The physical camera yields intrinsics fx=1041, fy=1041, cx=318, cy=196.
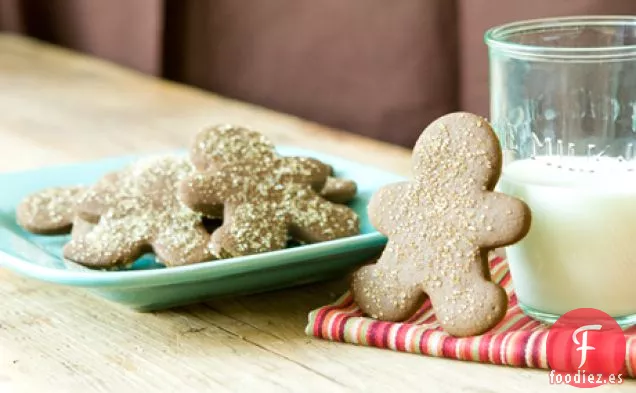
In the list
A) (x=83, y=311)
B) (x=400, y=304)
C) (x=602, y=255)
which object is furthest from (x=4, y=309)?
(x=602, y=255)

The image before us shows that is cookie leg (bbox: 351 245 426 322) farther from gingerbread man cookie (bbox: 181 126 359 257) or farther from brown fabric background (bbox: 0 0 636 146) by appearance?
brown fabric background (bbox: 0 0 636 146)

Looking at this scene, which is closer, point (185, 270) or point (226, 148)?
point (185, 270)

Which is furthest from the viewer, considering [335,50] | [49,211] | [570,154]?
[335,50]

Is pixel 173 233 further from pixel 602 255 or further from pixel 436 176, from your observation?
pixel 602 255

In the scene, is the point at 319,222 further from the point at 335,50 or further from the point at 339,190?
the point at 335,50

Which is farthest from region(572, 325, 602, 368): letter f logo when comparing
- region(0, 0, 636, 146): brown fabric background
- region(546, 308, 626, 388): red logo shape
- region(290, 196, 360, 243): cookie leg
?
region(0, 0, 636, 146): brown fabric background

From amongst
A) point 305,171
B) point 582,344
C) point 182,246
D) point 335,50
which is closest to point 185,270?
point 182,246
